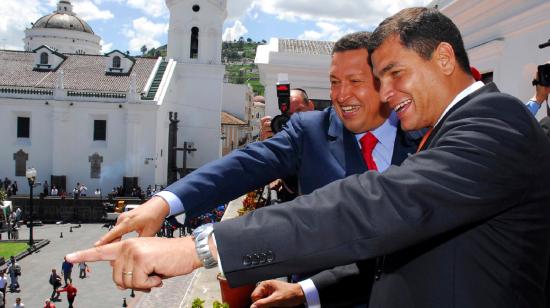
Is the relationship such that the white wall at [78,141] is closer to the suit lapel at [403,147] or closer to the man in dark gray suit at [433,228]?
the suit lapel at [403,147]

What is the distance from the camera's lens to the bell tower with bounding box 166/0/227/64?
37250 mm

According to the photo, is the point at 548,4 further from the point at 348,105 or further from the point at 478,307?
the point at 478,307

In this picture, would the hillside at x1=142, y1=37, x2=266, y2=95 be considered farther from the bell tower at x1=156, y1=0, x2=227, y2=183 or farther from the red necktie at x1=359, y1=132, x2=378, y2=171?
the red necktie at x1=359, y1=132, x2=378, y2=171

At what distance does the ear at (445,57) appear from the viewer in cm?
164

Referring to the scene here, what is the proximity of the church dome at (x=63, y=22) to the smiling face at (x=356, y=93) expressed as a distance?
53682mm

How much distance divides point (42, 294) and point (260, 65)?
33.2ft

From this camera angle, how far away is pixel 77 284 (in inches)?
678

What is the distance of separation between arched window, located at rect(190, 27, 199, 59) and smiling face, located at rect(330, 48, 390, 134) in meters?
36.1

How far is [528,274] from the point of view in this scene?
1.48 meters

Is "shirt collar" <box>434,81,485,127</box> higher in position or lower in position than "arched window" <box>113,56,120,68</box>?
lower

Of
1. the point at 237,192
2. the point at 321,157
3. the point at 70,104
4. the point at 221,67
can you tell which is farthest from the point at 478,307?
the point at 221,67

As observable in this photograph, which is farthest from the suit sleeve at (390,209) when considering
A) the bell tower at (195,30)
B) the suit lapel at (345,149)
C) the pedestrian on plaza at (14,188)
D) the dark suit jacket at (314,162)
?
the bell tower at (195,30)

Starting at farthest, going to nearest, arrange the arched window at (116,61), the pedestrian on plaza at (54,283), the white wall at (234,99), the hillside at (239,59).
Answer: the hillside at (239,59) < the white wall at (234,99) < the arched window at (116,61) < the pedestrian on plaza at (54,283)

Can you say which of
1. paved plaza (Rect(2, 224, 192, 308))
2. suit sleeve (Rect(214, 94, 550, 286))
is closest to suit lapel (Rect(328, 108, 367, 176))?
suit sleeve (Rect(214, 94, 550, 286))
